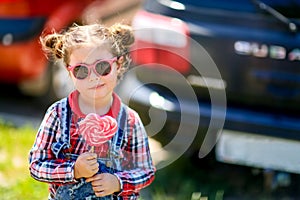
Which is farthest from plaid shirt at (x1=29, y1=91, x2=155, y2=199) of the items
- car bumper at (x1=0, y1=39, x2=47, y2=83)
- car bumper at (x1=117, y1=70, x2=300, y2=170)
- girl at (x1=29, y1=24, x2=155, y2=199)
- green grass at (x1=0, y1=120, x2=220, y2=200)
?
car bumper at (x1=0, y1=39, x2=47, y2=83)

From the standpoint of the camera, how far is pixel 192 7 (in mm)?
4641

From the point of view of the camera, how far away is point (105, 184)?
2.76 m

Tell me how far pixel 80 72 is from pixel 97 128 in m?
0.21

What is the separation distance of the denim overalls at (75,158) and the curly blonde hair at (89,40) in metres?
0.20

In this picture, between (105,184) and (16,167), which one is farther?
(16,167)

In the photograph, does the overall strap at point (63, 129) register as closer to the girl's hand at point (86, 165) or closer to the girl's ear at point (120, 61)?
the girl's hand at point (86, 165)

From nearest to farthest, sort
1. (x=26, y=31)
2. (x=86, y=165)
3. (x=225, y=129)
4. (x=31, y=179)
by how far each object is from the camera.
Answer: (x=86, y=165) → (x=225, y=129) → (x=31, y=179) → (x=26, y=31)

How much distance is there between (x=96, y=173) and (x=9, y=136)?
114 inches

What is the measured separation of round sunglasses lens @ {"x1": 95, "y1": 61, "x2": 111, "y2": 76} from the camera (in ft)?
9.06

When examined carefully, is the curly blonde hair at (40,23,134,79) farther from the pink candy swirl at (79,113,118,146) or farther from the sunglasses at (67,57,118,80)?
the pink candy swirl at (79,113,118,146)

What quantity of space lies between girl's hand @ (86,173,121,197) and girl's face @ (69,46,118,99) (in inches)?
11.4

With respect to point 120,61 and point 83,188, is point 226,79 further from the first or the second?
point 83,188

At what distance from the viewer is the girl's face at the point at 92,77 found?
109 inches

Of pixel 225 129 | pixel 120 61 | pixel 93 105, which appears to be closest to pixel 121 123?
pixel 93 105
